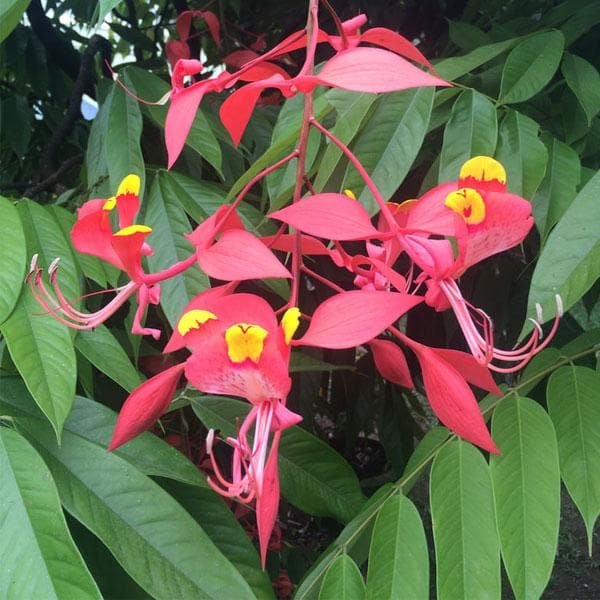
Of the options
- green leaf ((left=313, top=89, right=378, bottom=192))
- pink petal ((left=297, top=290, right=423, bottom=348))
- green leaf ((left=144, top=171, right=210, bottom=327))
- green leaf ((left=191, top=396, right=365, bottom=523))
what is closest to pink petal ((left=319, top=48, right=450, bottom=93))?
pink petal ((left=297, top=290, right=423, bottom=348))

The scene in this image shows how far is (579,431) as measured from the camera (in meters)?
0.62

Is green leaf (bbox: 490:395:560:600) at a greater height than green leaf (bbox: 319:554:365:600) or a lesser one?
greater

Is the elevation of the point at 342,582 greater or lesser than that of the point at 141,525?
lesser

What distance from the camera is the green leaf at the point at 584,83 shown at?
74cm

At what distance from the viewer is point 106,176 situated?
88 centimetres

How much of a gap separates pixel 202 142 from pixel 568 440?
0.48 metres

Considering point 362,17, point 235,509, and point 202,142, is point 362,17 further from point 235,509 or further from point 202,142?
point 235,509

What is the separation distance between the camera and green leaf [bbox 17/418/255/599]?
55 cm

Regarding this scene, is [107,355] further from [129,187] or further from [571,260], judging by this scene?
[571,260]

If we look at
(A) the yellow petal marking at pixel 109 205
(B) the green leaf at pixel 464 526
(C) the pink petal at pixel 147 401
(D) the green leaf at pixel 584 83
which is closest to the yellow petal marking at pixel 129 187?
(A) the yellow petal marking at pixel 109 205

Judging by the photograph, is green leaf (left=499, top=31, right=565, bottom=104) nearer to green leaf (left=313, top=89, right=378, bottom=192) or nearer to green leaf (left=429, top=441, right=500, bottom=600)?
green leaf (left=313, top=89, right=378, bottom=192)

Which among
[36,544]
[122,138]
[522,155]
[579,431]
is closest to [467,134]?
[522,155]

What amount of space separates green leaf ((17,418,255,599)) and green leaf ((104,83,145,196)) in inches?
13.0

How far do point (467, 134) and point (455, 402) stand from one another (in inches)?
14.1
